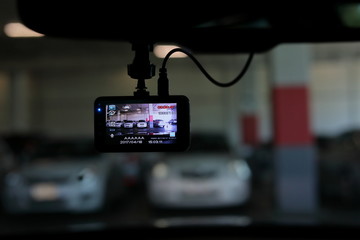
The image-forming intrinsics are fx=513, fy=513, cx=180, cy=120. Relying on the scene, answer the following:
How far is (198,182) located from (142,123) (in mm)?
5965

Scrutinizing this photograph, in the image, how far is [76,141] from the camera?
10.0 metres

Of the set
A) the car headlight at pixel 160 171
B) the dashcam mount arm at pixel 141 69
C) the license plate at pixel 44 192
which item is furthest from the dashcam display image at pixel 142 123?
the car headlight at pixel 160 171

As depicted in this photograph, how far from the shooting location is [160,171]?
848cm

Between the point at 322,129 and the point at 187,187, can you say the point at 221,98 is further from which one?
the point at 187,187

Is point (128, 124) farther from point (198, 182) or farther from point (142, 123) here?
point (198, 182)

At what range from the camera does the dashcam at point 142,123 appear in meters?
2.25

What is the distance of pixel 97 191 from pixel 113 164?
1.17 metres

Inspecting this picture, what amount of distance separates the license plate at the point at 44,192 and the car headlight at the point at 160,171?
1.68m

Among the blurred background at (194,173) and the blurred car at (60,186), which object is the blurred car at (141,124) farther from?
the blurred car at (60,186)

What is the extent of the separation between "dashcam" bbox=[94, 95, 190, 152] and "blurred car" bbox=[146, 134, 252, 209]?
590cm

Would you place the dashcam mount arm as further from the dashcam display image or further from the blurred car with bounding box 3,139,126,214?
the blurred car with bounding box 3,139,126,214

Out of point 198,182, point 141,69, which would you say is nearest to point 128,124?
point 141,69

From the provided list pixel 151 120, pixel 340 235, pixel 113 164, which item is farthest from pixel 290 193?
pixel 151 120

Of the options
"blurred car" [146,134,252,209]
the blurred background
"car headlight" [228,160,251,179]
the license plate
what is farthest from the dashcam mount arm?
"car headlight" [228,160,251,179]
